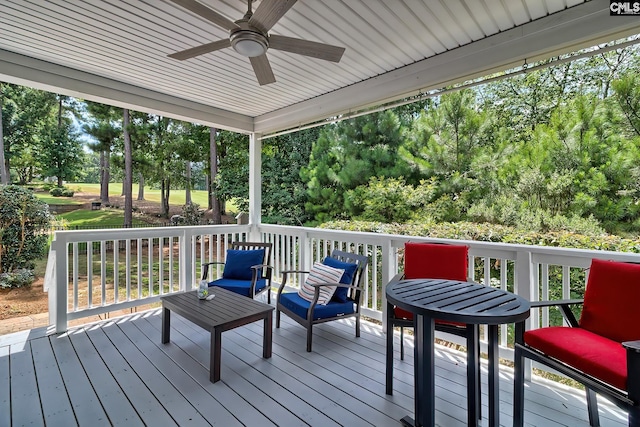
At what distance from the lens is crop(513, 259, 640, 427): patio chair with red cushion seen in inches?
57.2

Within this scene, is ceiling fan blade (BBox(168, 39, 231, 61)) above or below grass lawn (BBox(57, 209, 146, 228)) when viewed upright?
above

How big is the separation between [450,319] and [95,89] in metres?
4.46

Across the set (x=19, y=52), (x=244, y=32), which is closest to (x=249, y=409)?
(x=244, y=32)

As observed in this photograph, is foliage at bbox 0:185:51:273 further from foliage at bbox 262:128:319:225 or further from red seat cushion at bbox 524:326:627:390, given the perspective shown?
red seat cushion at bbox 524:326:627:390

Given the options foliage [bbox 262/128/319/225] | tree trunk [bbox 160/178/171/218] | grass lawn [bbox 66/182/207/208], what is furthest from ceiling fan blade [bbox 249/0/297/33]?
tree trunk [bbox 160/178/171/218]

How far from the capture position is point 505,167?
260 inches

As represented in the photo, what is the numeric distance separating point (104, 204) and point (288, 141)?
344 inches

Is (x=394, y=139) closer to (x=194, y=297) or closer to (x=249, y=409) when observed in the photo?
(x=194, y=297)

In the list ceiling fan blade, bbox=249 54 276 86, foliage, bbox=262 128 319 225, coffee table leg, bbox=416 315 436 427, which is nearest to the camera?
coffee table leg, bbox=416 315 436 427

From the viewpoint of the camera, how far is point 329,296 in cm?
323

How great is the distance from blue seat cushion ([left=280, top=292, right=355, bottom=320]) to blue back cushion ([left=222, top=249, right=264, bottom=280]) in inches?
36.5

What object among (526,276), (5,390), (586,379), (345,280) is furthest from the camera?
(345,280)

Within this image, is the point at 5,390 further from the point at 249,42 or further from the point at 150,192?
the point at 150,192

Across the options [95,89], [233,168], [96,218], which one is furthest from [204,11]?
[96,218]
